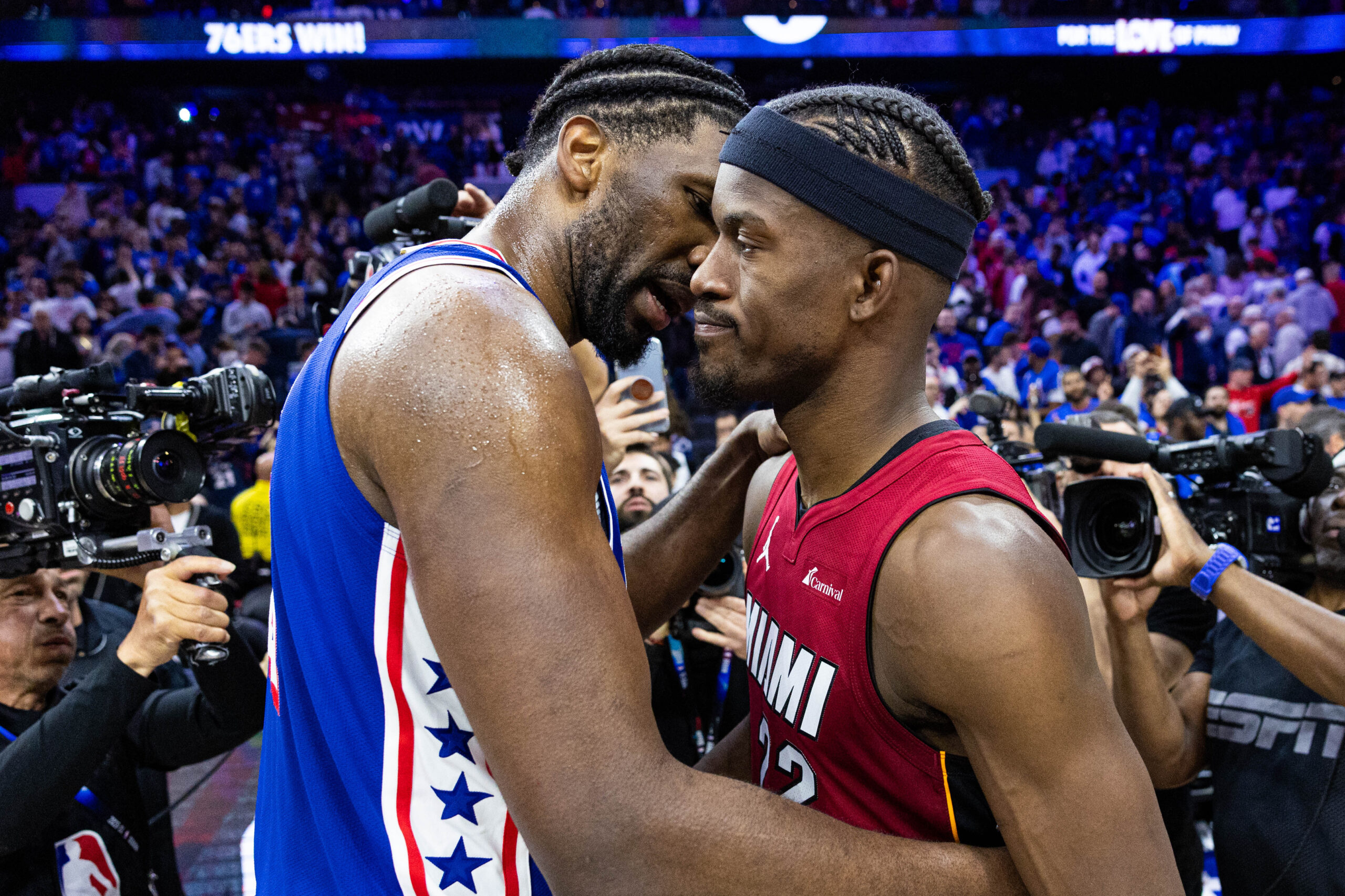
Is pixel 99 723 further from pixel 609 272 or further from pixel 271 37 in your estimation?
pixel 271 37

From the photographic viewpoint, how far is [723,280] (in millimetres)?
1532

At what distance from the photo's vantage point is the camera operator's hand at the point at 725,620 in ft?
8.80

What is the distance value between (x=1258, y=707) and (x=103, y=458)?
9.65 ft

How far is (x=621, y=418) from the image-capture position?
2.71 m

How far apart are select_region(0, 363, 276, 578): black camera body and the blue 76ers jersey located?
4.43 feet

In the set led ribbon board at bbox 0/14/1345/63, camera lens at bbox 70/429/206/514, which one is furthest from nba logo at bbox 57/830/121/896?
led ribbon board at bbox 0/14/1345/63

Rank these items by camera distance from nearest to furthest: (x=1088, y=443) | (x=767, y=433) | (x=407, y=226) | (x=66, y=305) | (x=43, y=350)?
1. (x=767, y=433)
2. (x=1088, y=443)
3. (x=407, y=226)
4. (x=43, y=350)
5. (x=66, y=305)

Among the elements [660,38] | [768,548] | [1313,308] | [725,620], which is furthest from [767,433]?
[660,38]

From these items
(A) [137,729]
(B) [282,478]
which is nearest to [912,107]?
(B) [282,478]

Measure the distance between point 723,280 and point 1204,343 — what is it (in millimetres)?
11035

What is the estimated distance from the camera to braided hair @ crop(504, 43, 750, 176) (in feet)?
5.21

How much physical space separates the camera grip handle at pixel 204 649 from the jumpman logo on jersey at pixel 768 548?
1.36 metres

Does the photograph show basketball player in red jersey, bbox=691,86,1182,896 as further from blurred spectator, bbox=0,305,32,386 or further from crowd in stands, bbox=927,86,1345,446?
blurred spectator, bbox=0,305,32,386

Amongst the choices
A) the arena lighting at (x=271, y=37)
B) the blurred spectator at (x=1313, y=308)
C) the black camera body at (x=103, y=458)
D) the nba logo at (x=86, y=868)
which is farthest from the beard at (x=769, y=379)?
the arena lighting at (x=271, y=37)
